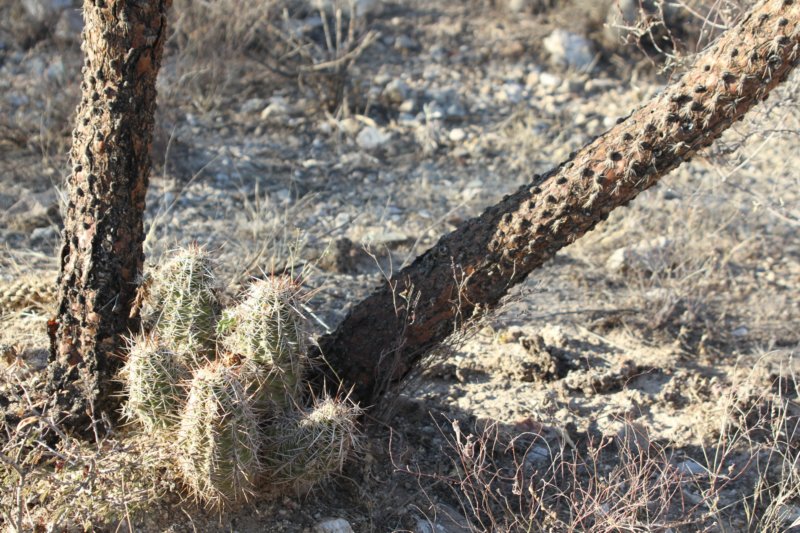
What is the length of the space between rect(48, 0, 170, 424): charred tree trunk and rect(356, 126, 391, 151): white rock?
356 centimetres

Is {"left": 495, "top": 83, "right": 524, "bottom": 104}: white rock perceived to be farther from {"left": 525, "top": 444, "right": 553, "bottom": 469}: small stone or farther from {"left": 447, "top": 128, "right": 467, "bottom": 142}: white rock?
{"left": 525, "top": 444, "right": 553, "bottom": 469}: small stone

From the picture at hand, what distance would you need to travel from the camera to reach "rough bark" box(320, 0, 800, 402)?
110 inches

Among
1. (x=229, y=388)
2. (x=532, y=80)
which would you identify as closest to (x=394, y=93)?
(x=532, y=80)

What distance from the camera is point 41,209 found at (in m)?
5.32

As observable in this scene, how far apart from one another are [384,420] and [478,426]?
0.48 meters

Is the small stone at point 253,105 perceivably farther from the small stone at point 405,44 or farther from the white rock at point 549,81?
the white rock at point 549,81

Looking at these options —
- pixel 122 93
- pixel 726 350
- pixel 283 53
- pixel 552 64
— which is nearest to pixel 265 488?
pixel 122 93

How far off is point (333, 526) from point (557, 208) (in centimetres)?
139

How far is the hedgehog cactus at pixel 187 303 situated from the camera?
2910 millimetres

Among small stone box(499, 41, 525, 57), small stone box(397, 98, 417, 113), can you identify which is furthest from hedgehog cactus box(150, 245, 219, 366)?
small stone box(499, 41, 525, 57)

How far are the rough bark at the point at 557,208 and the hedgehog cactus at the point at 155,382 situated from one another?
84 cm

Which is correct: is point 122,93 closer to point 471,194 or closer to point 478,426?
point 478,426


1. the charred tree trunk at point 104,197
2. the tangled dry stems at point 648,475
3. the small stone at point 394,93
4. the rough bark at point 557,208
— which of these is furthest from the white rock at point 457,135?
the charred tree trunk at point 104,197

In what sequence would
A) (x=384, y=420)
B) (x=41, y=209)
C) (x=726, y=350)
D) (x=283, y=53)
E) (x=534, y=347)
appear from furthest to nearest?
1. (x=283, y=53)
2. (x=41, y=209)
3. (x=726, y=350)
4. (x=534, y=347)
5. (x=384, y=420)
